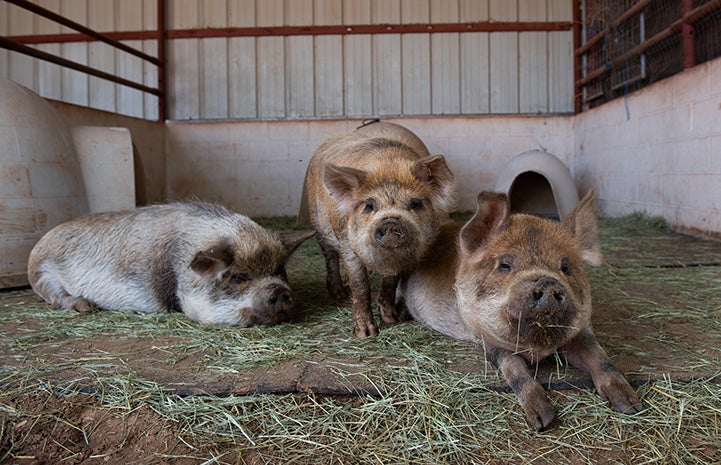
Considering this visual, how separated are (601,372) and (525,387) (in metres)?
0.38

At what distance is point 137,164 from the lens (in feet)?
25.1

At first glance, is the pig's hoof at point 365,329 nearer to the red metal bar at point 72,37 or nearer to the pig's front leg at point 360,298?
the pig's front leg at point 360,298

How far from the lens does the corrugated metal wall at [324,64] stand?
11961 mm

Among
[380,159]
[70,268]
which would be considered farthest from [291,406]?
[70,268]

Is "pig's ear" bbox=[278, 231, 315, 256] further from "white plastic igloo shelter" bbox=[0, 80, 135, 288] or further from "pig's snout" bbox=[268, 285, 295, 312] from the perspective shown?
"white plastic igloo shelter" bbox=[0, 80, 135, 288]

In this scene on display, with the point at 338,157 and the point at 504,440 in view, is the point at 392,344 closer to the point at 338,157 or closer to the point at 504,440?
the point at 504,440

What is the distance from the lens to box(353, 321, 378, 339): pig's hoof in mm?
3582

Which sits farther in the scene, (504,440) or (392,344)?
(392,344)

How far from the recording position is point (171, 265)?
4.29 m

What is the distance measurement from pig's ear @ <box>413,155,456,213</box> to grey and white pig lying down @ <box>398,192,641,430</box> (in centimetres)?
58

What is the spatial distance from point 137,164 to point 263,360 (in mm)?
5409

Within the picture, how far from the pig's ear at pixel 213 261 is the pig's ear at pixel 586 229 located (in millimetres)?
2183

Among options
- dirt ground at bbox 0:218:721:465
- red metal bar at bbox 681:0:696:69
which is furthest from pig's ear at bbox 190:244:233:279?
red metal bar at bbox 681:0:696:69

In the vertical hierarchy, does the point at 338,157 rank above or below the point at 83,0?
below
